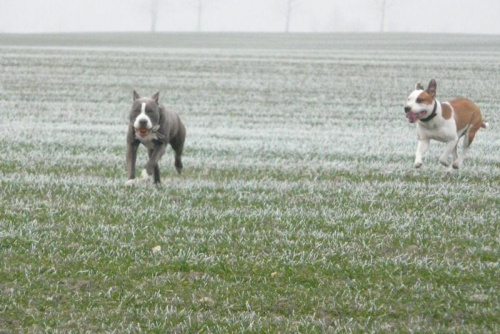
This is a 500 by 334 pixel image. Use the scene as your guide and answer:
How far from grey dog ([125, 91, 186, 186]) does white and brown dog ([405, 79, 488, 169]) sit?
3.03 metres

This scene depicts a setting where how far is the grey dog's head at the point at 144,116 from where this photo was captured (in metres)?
9.16

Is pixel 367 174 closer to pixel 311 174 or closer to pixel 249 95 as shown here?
pixel 311 174

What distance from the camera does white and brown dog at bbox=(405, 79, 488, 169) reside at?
35.7ft

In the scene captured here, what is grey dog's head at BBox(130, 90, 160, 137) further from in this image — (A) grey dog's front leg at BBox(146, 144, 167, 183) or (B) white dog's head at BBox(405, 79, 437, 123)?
(B) white dog's head at BBox(405, 79, 437, 123)

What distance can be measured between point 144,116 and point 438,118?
12.8 ft

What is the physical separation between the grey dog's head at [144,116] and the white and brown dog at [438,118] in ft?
10.6

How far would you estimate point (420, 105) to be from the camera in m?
10.8
